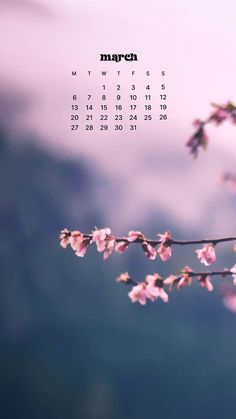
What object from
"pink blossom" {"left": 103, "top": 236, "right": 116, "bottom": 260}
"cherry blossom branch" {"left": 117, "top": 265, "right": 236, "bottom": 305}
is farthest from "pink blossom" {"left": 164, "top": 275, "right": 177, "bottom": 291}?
"pink blossom" {"left": 103, "top": 236, "right": 116, "bottom": 260}

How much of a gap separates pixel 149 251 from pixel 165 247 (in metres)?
0.25

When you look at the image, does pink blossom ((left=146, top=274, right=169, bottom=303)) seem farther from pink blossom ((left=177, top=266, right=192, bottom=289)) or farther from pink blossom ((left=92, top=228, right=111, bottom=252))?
pink blossom ((left=92, top=228, right=111, bottom=252))

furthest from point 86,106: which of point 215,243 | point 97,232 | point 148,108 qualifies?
point 215,243

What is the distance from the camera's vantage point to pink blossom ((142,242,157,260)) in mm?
6320

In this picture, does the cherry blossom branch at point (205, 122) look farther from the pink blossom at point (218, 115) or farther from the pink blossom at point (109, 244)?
the pink blossom at point (109, 244)

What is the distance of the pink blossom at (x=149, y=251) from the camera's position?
6.32 meters

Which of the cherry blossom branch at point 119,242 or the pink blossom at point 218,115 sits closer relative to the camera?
the pink blossom at point 218,115

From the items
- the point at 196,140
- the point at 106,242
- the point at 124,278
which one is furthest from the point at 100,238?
the point at 196,140

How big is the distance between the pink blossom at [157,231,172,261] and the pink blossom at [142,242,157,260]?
0.26ft

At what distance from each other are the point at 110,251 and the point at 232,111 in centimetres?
290

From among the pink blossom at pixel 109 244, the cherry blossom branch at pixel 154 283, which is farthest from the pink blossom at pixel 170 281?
the pink blossom at pixel 109 244

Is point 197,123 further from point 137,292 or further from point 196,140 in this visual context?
point 137,292

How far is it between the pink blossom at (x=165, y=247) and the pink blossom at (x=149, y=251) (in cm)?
8

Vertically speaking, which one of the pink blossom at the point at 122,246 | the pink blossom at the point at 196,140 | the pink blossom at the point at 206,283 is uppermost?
the pink blossom at the point at 196,140
